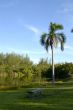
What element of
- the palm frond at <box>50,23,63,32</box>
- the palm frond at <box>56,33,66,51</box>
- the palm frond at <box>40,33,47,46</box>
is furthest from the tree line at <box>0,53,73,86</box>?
the palm frond at <box>50,23,63,32</box>

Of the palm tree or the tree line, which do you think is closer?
the palm tree

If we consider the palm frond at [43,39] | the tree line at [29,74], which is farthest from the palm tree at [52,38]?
the tree line at [29,74]

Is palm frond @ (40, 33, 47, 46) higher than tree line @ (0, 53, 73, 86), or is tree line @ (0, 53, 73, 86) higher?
palm frond @ (40, 33, 47, 46)

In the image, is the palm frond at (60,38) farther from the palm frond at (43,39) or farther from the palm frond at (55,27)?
the palm frond at (43,39)

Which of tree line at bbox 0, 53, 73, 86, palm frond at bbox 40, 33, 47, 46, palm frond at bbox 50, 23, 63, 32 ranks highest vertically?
palm frond at bbox 50, 23, 63, 32

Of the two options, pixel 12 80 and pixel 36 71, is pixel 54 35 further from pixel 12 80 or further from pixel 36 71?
pixel 36 71

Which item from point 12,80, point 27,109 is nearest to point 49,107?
point 27,109

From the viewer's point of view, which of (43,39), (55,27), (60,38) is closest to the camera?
(55,27)

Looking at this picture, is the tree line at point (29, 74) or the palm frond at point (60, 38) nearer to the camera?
the palm frond at point (60, 38)

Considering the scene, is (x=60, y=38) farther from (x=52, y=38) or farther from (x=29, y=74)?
(x=29, y=74)

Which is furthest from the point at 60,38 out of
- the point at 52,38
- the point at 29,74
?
the point at 29,74

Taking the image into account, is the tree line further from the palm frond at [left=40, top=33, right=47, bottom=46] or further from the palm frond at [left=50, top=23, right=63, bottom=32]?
the palm frond at [left=50, top=23, right=63, bottom=32]

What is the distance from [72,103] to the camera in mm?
23047

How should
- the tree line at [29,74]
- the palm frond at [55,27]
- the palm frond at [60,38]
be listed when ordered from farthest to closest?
1. the tree line at [29,74]
2. the palm frond at [60,38]
3. the palm frond at [55,27]
